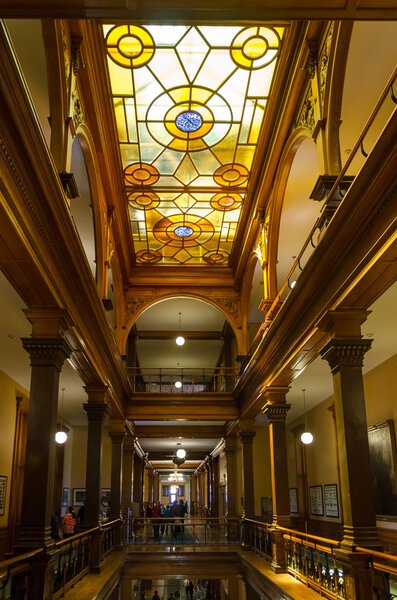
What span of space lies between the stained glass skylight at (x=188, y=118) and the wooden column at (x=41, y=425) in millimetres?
4486

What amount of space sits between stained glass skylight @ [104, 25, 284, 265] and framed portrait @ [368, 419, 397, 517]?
6.18 m

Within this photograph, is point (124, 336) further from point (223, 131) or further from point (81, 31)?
point (81, 31)

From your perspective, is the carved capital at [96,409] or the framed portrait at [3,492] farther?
the framed portrait at [3,492]

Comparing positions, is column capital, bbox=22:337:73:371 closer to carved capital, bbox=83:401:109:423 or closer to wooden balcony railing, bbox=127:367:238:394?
carved capital, bbox=83:401:109:423

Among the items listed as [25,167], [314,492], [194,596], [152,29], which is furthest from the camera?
[314,492]

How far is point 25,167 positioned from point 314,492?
15775 mm

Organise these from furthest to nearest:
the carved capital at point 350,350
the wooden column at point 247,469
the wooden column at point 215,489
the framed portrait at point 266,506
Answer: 1. the wooden column at point 215,489
2. the framed portrait at point 266,506
3. the wooden column at point 247,469
4. the carved capital at point 350,350

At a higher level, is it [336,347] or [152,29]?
[152,29]

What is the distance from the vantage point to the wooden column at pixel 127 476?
19006mm

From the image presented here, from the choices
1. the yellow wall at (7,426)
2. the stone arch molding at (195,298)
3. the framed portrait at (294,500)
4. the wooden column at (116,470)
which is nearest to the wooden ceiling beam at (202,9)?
the yellow wall at (7,426)

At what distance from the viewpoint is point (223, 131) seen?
35.4 feet

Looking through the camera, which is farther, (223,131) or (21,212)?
(223,131)

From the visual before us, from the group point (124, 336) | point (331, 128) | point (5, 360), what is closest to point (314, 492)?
point (124, 336)

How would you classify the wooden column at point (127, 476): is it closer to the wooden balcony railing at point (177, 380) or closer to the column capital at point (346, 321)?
the wooden balcony railing at point (177, 380)
